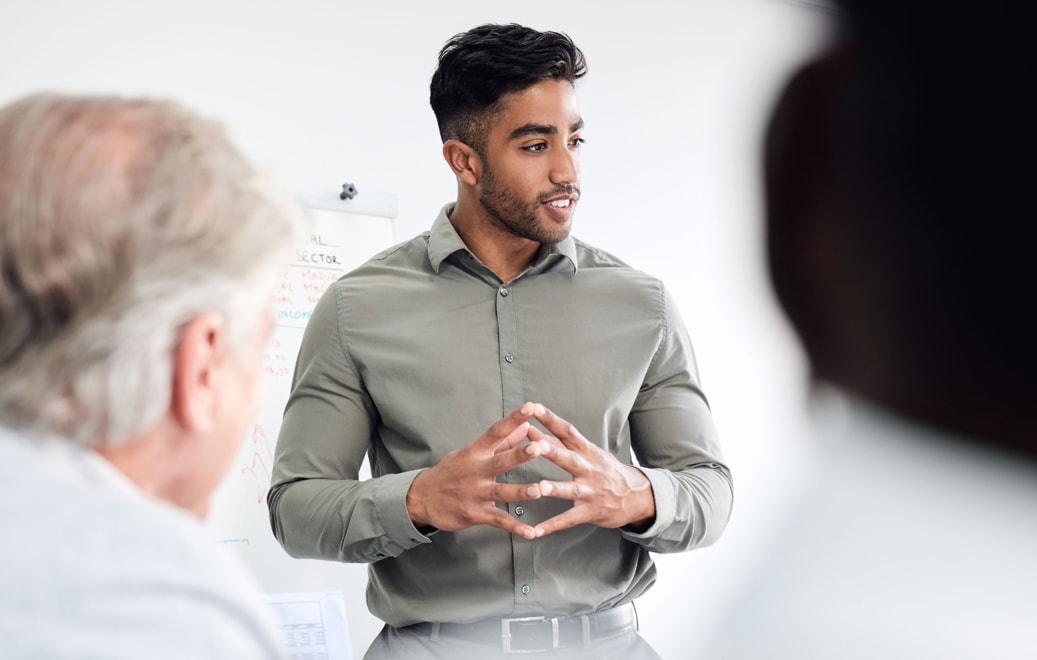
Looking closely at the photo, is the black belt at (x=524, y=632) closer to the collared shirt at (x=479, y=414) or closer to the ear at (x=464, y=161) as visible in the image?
the collared shirt at (x=479, y=414)

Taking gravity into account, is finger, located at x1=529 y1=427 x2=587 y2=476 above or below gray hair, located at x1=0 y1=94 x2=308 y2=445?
below

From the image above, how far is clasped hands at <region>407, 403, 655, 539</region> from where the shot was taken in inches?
50.0

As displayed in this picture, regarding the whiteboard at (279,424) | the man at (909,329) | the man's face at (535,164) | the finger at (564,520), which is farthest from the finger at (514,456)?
the whiteboard at (279,424)

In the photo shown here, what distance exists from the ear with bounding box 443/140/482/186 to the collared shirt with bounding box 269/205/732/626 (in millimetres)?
105

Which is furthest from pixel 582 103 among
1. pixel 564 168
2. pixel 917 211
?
pixel 917 211

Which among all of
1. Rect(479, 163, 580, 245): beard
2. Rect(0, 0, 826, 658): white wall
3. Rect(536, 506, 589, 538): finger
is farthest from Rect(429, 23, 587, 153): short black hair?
Rect(536, 506, 589, 538): finger

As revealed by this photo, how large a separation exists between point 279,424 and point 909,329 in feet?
7.24

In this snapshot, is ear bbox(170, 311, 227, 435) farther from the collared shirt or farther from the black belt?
the black belt

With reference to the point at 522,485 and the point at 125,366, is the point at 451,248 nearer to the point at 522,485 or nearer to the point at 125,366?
the point at 522,485

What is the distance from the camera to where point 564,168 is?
1.63 m

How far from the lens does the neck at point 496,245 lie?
5.67ft

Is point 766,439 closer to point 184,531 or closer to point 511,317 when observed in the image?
point 511,317

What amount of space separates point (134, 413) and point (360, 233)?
1.88m

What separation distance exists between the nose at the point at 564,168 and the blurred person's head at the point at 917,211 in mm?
1318
